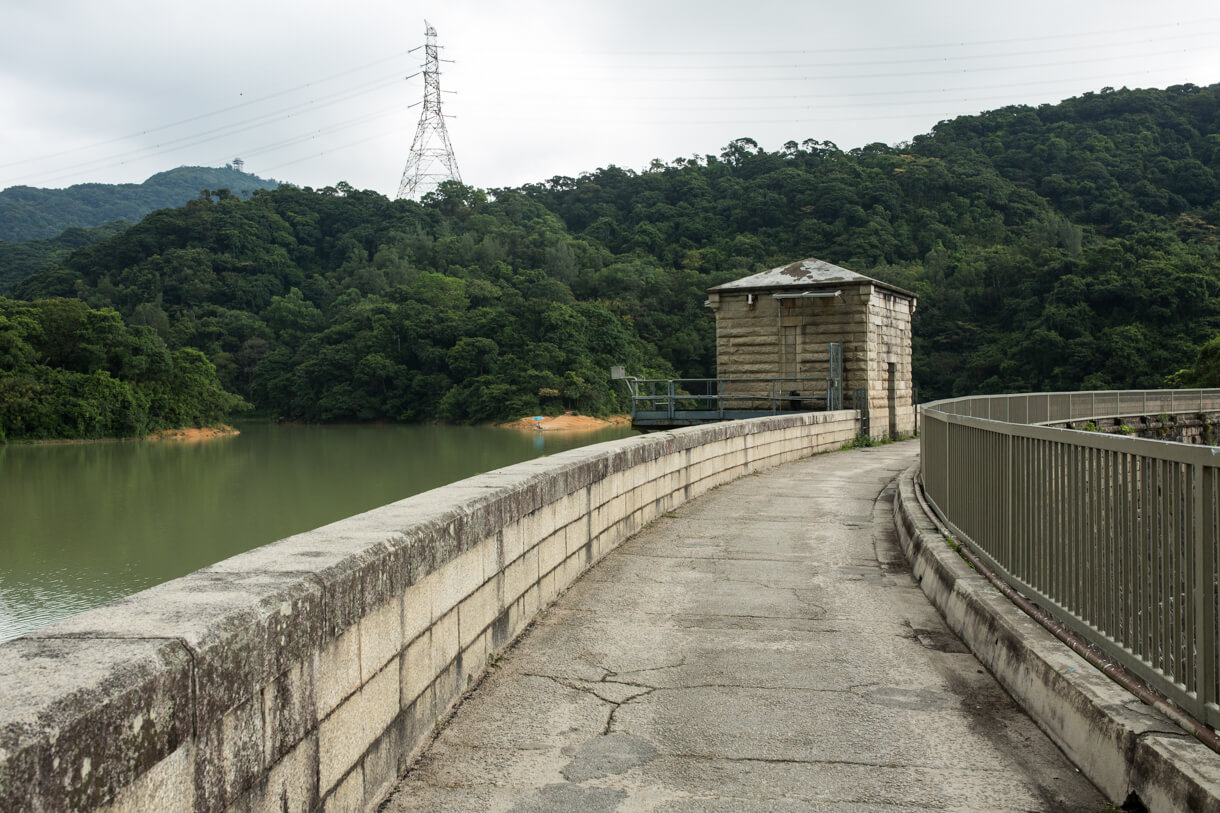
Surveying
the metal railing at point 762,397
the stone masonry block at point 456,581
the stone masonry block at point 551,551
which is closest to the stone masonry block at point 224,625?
the stone masonry block at point 456,581

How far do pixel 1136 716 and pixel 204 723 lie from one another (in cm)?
300

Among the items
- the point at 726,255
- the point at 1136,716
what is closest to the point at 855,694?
the point at 1136,716

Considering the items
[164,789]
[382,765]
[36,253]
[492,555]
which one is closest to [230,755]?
[164,789]

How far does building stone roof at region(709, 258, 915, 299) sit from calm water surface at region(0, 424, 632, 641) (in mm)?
13019

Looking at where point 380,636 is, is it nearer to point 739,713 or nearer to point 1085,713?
point 739,713

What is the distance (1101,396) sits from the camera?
2306cm

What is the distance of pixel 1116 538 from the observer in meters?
3.99

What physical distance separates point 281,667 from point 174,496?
34.8m

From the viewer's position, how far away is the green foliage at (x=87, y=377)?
54875mm

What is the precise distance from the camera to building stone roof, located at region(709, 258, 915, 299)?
82.2ft

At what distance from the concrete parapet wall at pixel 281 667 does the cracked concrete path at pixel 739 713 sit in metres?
0.31

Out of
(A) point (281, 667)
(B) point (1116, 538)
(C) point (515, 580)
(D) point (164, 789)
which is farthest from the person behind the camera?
(C) point (515, 580)

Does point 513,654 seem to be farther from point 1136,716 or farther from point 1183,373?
point 1183,373

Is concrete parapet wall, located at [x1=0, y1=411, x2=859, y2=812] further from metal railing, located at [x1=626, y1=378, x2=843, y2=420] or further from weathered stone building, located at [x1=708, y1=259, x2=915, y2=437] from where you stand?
weathered stone building, located at [x1=708, y1=259, x2=915, y2=437]
